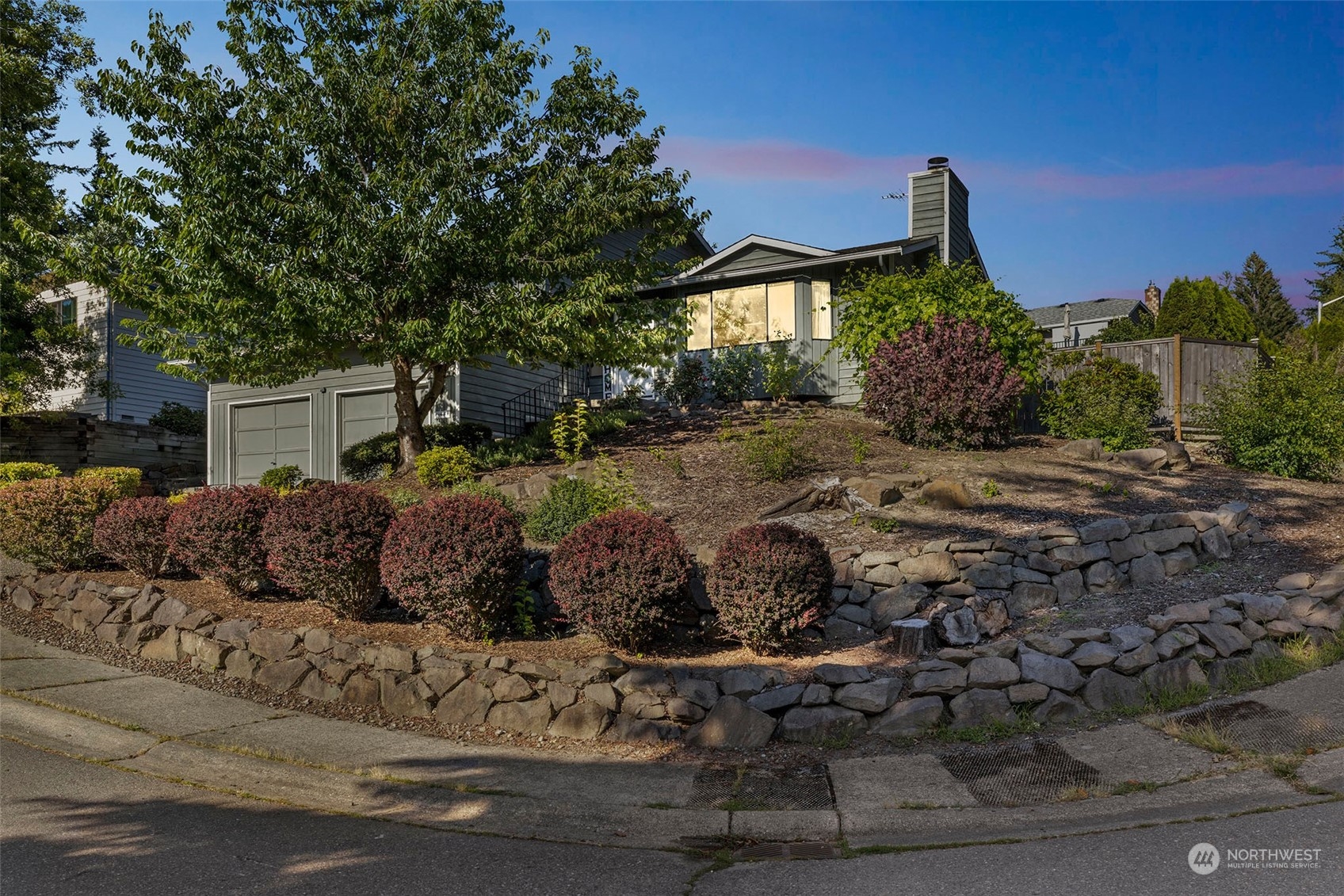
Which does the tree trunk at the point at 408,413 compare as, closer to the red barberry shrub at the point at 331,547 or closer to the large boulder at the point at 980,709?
the red barberry shrub at the point at 331,547

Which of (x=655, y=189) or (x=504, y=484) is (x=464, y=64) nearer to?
(x=655, y=189)

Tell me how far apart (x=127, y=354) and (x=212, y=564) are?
64.4ft

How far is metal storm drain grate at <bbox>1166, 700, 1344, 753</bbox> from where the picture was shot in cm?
567

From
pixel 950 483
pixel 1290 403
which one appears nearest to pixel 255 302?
pixel 950 483

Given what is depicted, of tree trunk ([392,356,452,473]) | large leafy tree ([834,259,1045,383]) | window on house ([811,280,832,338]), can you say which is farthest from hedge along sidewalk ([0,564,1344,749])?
window on house ([811,280,832,338])

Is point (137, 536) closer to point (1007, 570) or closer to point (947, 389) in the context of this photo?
point (1007, 570)

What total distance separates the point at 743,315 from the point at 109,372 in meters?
17.3

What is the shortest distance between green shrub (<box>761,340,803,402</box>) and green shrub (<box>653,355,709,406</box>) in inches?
49.4

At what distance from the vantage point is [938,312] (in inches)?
539

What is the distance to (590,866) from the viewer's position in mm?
4605

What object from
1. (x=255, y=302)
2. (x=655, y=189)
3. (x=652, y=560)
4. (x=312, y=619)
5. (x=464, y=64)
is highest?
(x=464, y=64)

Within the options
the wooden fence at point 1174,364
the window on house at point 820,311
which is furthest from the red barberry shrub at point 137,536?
the window on house at point 820,311

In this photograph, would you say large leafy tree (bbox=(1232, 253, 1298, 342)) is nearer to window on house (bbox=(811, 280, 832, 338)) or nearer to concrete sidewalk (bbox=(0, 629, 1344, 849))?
window on house (bbox=(811, 280, 832, 338))

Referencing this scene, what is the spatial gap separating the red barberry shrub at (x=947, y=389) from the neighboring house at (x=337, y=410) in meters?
6.32
